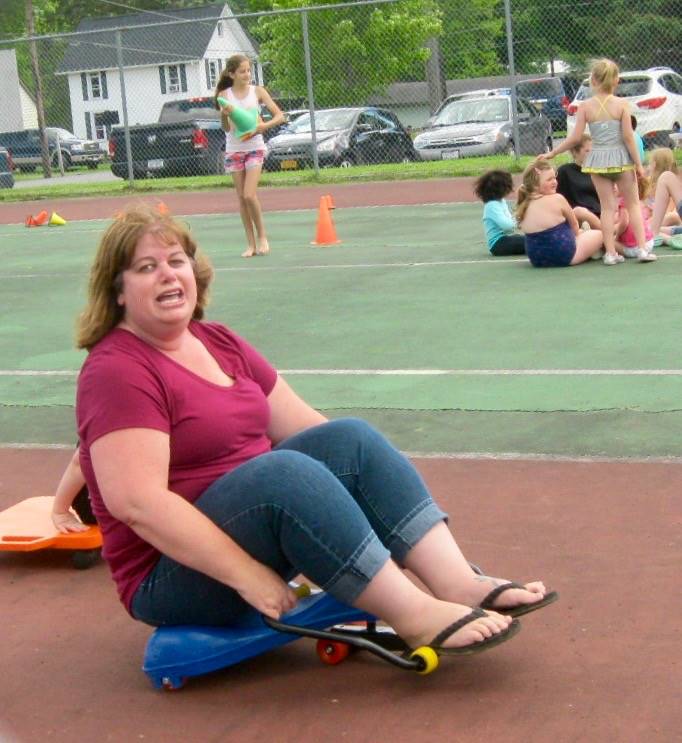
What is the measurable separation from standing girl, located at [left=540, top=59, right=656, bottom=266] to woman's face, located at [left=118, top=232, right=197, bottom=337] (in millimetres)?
7343

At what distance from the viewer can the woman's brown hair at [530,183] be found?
1060cm

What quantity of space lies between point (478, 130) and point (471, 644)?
2236 cm

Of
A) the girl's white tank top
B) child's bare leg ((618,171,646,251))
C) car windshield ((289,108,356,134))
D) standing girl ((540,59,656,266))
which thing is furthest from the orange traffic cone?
car windshield ((289,108,356,134))

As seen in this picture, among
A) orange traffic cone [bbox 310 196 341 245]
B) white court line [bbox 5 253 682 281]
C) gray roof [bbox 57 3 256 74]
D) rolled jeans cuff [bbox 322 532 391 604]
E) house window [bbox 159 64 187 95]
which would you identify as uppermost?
gray roof [bbox 57 3 256 74]

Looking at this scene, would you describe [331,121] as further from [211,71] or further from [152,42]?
[152,42]

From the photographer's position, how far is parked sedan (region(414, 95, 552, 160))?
25.1 metres

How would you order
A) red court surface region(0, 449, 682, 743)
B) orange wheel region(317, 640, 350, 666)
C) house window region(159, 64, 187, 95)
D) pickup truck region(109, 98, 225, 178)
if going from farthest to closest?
house window region(159, 64, 187, 95), pickup truck region(109, 98, 225, 178), orange wheel region(317, 640, 350, 666), red court surface region(0, 449, 682, 743)

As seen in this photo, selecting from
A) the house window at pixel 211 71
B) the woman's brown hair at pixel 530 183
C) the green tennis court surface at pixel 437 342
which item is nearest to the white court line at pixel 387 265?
the green tennis court surface at pixel 437 342

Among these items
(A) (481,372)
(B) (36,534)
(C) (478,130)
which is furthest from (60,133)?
(B) (36,534)

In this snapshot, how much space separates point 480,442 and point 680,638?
2.19 metres

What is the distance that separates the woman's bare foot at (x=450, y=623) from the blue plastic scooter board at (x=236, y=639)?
74 mm

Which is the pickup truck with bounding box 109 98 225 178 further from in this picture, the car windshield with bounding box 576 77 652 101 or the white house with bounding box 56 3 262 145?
the white house with bounding box 56 3 262 145

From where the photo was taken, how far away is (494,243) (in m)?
11.9

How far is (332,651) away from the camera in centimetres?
373
